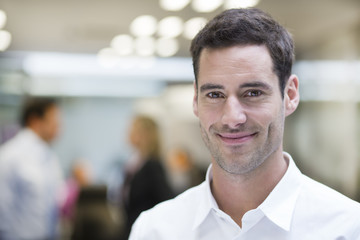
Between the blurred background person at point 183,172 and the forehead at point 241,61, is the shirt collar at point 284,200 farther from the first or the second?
the blurred background person at point 183,172

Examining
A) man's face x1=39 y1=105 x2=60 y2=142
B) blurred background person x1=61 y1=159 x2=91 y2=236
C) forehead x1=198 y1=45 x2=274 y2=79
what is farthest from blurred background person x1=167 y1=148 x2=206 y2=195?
forehead x1=198 y1=45 x2=274 y2=79

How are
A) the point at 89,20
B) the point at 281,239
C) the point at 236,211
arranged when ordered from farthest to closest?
the point at 89,20 → the point at 236,211 → the point at 281,239

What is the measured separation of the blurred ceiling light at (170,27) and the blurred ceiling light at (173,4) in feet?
1.02

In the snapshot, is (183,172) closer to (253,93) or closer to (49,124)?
(49,124)

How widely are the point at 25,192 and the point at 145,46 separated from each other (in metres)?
3.30

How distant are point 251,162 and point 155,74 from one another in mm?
6427

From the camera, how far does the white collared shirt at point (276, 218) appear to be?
1.09m

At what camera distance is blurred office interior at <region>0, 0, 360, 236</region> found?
15.7ft

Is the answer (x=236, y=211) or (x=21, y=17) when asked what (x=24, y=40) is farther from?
(x=236, y=211)

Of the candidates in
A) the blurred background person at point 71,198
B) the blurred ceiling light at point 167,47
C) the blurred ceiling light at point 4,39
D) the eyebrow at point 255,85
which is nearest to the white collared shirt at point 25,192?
the blurred background person at point 71,198

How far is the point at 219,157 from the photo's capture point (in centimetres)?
117

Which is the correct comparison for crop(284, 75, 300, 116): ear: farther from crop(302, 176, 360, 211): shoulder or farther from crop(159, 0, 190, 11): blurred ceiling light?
crop(159, 0, 190, 11): blurred ceiling light

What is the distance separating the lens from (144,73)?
7.48m

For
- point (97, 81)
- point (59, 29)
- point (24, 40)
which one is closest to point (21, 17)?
point (59, 29)
